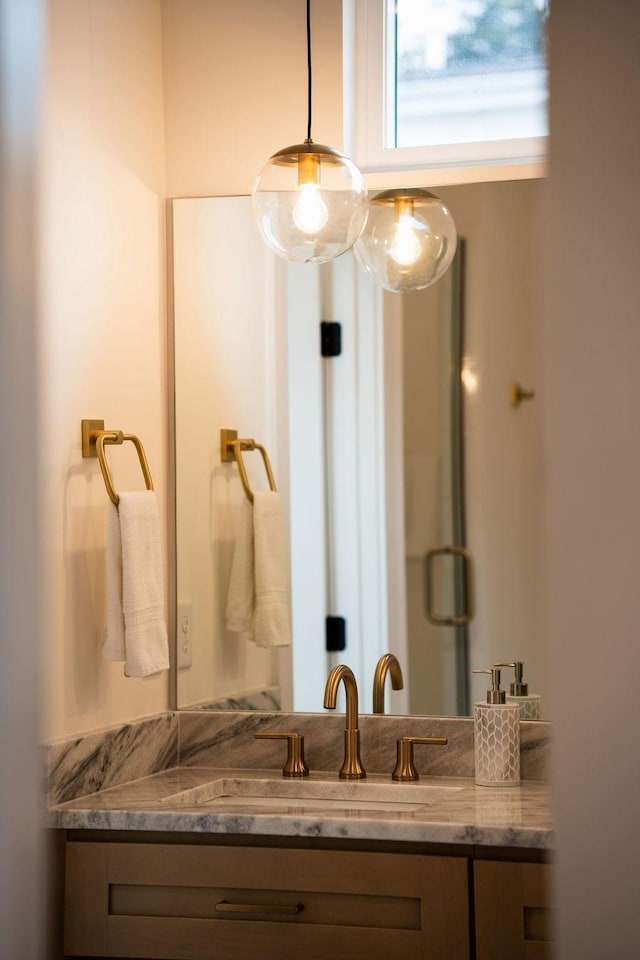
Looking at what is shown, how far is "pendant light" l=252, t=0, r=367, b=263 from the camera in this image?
6.28ft

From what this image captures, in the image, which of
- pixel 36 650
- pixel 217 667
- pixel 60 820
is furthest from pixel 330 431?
pixel 36 650

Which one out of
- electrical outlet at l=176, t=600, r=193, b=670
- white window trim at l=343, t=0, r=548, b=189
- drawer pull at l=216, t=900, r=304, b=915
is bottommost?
drawer pull at l=216, t=900, r=304, b=915

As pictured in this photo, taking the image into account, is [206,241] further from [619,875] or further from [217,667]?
[619,875]

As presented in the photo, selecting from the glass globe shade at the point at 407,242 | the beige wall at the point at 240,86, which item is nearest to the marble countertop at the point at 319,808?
the glass globe shade at the point at 407,242

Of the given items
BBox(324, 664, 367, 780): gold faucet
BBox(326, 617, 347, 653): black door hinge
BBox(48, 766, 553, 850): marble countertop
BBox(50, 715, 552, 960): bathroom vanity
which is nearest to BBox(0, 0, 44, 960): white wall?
BBox(48, 766, 553, 850): marble countertop

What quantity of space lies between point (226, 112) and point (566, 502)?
1.95m

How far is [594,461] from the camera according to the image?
1.60ft

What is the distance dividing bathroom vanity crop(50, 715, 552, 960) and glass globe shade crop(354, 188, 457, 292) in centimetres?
93

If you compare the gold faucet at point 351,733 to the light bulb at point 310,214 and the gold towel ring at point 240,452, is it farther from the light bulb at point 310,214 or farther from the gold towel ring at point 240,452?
the light bulb at point 310,214

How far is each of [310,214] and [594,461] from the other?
4.94 feet

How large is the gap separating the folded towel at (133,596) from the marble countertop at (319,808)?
228 mm

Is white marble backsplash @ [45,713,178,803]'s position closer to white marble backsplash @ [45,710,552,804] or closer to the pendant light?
white marble backsplash @ [45,710,552,804]

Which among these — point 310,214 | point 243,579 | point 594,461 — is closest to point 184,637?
point 243,579

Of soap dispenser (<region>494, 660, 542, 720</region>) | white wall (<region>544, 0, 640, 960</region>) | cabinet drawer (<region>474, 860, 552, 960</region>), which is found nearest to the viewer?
white wall (<region>544, 0, 640, 960</region>)
